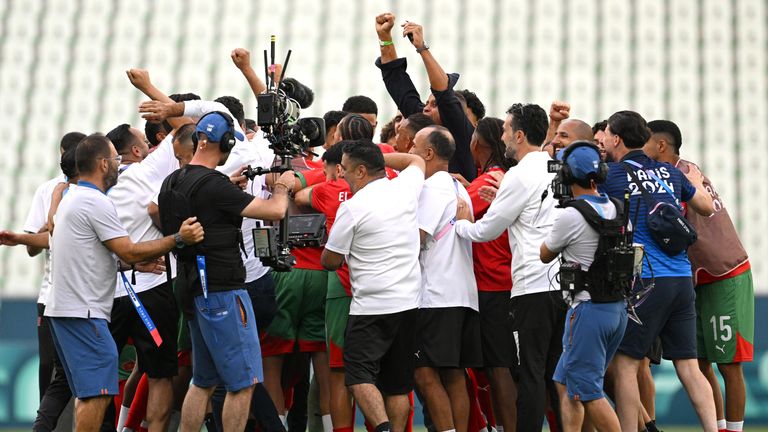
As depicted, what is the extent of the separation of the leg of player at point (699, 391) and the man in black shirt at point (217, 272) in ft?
8.52

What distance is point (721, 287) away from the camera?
7.40 m

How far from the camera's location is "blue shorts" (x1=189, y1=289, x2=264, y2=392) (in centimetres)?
606

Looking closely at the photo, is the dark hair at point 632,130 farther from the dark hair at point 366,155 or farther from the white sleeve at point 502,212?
the dark hair at point 366,155

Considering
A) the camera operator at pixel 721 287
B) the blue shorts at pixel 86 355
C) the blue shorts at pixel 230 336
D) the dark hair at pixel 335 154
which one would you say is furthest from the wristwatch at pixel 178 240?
the camera operator at pixel 721 287

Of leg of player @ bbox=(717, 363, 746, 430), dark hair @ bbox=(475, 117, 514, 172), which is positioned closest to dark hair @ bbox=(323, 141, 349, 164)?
dark hair @ bbox=(475, 117, 514, 172)

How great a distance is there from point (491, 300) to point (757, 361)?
5456 millimetres

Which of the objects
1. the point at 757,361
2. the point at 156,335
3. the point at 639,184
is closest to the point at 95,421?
the point at 156,335

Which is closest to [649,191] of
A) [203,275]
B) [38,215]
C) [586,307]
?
[586,307]

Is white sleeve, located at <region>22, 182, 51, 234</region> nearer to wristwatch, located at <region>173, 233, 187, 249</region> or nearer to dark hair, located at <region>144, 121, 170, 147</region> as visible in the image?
dark hair, located at <region>144, 121, 170, 147</region>

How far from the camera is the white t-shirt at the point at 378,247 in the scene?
6.36 m

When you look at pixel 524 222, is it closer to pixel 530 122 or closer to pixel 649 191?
pixel 530 122

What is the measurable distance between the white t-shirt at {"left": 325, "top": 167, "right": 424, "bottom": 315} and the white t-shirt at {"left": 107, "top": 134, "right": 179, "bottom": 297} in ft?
3.86

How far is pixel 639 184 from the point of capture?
6.59 meters

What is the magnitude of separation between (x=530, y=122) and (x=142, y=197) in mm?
2394
